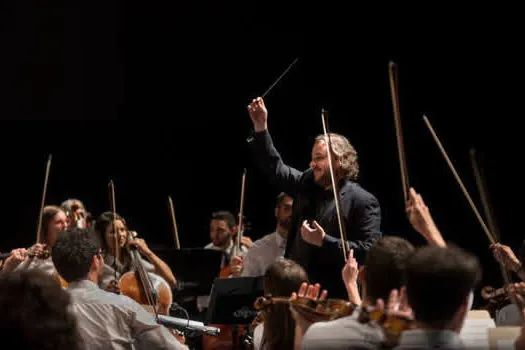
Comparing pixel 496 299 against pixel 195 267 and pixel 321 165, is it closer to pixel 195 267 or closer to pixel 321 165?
pixel 321 165

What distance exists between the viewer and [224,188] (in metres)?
7.71

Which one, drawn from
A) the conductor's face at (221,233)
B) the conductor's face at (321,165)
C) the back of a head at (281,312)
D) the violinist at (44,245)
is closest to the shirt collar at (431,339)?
the back of a head at (281,312)

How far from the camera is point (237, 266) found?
5.64m

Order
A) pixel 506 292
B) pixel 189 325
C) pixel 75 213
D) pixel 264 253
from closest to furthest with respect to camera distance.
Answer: pixel 189 325
pixel 506 292
pixel 264 253
pixel 75 213

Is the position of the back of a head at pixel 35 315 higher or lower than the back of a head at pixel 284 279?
higher

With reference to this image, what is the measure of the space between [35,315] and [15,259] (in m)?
2.93

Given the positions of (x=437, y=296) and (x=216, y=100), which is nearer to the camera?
(x=437, y=296)

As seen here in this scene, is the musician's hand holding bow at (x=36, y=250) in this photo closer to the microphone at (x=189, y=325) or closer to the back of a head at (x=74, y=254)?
the microphone at (x=189, y=325)

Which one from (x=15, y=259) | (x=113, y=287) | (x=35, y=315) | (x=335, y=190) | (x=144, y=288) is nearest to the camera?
(x=35, y=315)

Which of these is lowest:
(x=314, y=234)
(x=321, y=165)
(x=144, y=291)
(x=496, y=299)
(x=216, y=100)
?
(x=144, y=291)

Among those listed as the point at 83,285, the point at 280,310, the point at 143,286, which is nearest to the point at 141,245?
the point at 143,286

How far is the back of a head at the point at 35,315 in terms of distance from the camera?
171 centimetres

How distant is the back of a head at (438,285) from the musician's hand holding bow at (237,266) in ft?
12.5

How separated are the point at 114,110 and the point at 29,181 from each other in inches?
39.0
